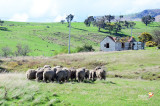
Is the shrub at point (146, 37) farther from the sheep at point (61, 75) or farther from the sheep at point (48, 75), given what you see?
the sheep at point (48, 75)

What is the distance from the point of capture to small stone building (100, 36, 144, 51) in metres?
67.5

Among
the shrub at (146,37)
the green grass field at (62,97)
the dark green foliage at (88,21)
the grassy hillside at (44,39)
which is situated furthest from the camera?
the dark green foliage at (88,21)

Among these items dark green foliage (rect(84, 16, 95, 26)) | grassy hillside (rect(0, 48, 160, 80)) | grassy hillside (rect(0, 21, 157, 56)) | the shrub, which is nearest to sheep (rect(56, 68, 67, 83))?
grassy hillside (rect(0, 48, 160, 80))

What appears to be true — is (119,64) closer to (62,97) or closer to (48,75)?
(48,75)

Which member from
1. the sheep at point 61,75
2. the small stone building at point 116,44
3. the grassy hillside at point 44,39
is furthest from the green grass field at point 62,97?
the grassy hillside at point 44,39

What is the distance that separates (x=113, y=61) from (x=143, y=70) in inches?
393

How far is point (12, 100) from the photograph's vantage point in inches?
491

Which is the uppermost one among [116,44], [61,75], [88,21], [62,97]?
[88,21]

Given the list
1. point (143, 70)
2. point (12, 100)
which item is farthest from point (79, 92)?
point (143, 70)

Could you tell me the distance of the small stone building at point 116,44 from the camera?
6750 centimetres

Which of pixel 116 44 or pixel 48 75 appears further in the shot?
pixel 116 44

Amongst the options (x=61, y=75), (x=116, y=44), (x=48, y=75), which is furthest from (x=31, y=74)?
(x=116, y=44)

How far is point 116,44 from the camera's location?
67250mm

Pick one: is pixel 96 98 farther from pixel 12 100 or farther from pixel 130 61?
pixel 130 61
